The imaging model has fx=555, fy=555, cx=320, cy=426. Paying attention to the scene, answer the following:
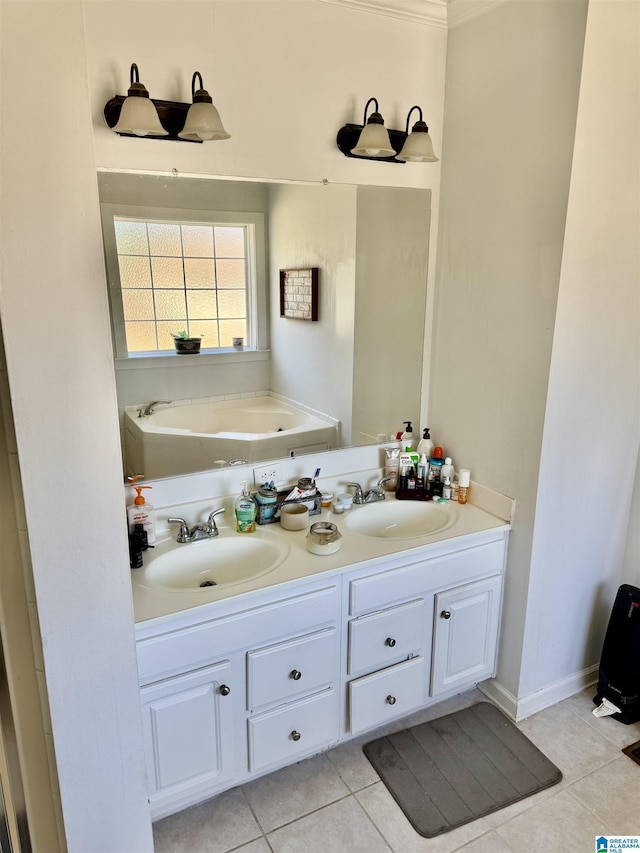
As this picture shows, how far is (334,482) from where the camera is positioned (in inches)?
88.7

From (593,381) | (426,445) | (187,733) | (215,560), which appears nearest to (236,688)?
(187,733)

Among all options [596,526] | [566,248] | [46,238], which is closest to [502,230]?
[566,248]

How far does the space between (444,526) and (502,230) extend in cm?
109

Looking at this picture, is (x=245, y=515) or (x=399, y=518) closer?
(x=245, y=515)

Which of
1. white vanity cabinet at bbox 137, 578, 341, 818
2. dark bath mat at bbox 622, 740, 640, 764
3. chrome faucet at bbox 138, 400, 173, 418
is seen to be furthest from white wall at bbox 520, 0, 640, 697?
chrome faucet at bbox 138, 400, 173, 418

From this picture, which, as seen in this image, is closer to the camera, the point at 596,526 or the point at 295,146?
the point at 295,146

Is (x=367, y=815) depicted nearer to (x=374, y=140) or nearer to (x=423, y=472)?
(x=423, y=472)

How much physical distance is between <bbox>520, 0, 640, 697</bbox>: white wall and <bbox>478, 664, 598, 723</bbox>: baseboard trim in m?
0.03

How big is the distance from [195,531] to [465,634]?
1.08m

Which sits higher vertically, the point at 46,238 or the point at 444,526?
the point at 46,238

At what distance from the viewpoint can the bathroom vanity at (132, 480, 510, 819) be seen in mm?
1566

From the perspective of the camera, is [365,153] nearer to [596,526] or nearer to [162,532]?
[162,532]

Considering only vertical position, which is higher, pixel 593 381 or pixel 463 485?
pixel 593 381

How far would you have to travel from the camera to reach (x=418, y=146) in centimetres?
195
